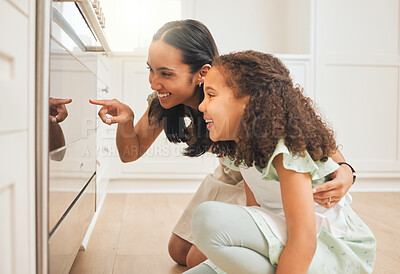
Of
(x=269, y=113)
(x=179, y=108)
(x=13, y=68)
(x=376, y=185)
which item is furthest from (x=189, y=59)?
(x=376, y=185)

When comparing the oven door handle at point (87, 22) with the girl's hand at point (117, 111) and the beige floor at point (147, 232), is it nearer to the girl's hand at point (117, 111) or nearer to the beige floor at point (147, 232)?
the girl's hand at point (117, 111)

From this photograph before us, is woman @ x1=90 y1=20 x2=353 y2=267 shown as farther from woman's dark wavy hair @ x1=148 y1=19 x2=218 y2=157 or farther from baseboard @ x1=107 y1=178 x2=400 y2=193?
baseboard @ x1=107 y1=178 x2=400 y2=193

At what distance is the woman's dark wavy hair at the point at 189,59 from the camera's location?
1.26 meters

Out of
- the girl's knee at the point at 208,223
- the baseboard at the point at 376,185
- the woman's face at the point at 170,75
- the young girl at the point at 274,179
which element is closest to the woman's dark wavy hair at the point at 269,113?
the young girl at the point at 274,179

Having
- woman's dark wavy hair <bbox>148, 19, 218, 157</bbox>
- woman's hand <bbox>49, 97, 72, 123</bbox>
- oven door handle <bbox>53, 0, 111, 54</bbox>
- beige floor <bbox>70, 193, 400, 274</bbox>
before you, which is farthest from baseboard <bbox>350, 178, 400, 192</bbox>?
woman's hand <bbox>49, 97, 72, 123</bbox>

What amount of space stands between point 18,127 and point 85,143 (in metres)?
0.59

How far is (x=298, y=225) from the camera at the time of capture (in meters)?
0.84

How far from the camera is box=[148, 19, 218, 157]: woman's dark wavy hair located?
4.12ft

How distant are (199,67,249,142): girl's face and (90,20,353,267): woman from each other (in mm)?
263

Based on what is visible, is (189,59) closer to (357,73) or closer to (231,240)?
(231,240)

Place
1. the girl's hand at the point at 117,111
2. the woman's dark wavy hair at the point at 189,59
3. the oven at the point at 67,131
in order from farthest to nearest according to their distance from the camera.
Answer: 1. the woman's dark wavy hair at the point at 189,59
2. the girl's hand at the point at 117,111
3. the oven at the point at 67,131

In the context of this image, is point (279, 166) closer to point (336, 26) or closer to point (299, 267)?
point (299, 267)

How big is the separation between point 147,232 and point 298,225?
95 cm

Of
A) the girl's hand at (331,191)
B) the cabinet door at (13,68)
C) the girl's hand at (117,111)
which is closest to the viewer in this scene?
the cabinet door at (13,68)
